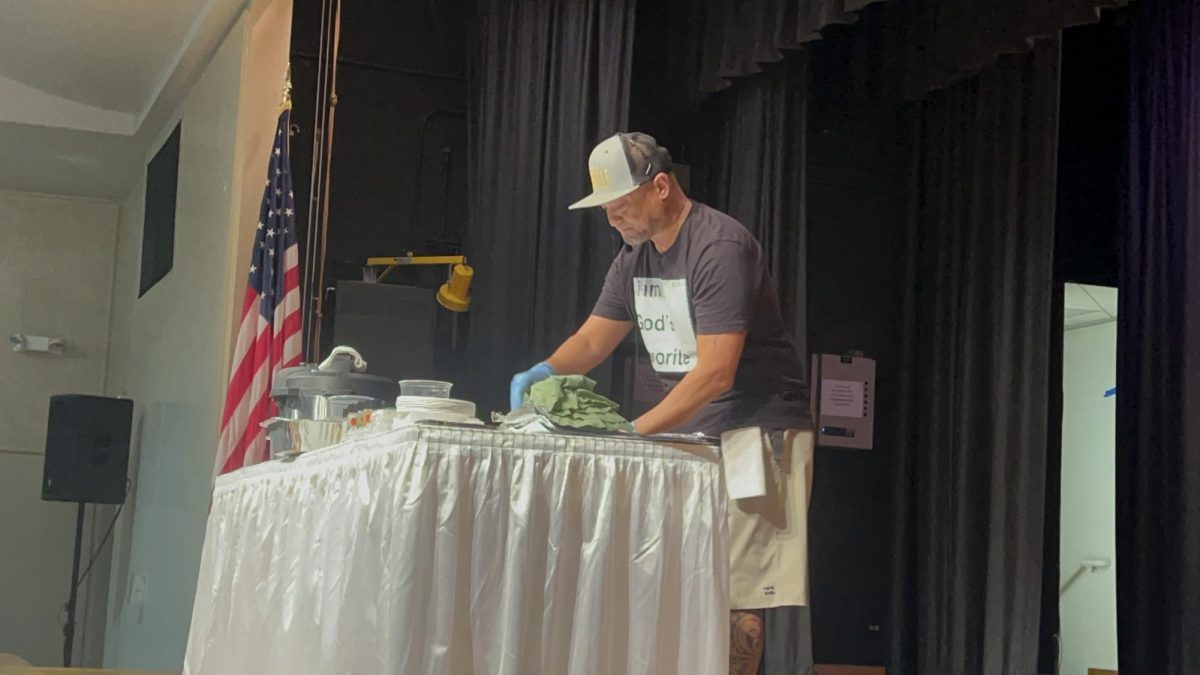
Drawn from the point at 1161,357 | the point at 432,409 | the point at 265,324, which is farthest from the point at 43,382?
the point at 432,409

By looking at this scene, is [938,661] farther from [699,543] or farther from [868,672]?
[699,543]

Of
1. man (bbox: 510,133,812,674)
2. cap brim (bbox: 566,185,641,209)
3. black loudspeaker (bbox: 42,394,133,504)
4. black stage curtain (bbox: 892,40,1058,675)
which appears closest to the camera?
man (bbox: 510,133,812,674)

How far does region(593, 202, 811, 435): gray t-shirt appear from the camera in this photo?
280 centimetres

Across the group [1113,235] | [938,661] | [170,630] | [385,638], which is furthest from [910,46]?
[385,638]

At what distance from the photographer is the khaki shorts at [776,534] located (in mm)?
2857

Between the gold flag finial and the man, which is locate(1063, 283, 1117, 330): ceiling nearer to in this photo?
the gold flag finial

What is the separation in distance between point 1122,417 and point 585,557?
3.51 m

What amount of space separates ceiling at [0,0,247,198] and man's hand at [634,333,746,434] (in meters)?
3.12

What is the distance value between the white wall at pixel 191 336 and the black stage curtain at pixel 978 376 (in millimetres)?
2692

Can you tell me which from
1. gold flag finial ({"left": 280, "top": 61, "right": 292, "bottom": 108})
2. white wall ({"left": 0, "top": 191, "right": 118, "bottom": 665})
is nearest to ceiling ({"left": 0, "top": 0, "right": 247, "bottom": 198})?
white wall ({"left": 0, "top": 191, "right": 118, "bottom": 665})

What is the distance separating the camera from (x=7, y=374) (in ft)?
25.3

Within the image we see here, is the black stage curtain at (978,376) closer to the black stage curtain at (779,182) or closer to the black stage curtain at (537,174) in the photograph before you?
the black stage curtain at (779,182)

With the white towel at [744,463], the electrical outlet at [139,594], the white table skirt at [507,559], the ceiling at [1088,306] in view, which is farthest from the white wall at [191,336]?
the ceiling at [1088,306]

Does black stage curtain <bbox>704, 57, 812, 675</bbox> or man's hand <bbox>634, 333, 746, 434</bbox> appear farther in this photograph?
black stage curtain <bbox>704, 57, 812, 675</bbox>
